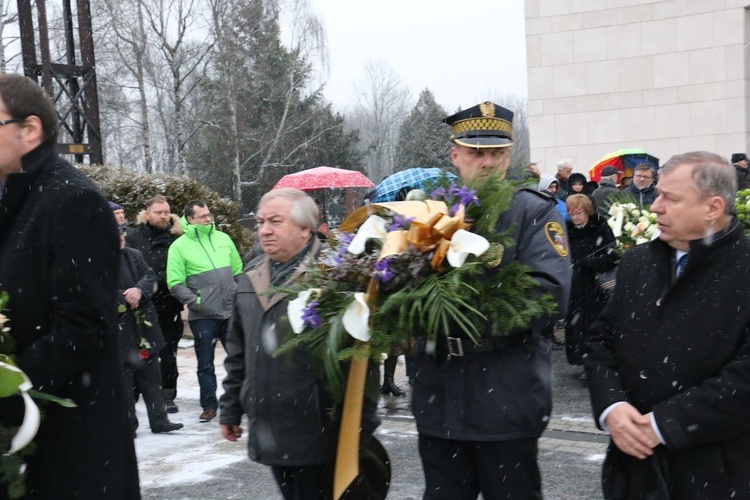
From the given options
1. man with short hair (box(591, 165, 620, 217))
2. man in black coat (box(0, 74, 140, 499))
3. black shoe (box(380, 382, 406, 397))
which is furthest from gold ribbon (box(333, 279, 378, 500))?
man with short hair (box(591, 165, 620, 217))

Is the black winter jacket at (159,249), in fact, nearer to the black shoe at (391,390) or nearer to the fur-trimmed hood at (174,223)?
the fur-trimmed hood at (174,223)

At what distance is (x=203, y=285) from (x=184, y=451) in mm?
1838

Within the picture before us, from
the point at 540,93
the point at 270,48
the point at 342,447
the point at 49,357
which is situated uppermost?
the point at 270,48

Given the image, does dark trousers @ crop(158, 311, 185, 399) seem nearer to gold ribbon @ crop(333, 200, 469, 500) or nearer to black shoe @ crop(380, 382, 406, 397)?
black shoe @ crop(380, 382, 406, 397)

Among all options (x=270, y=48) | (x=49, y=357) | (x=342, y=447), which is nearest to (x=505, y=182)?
(x=342, y=447)

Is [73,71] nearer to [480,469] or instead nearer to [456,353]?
[456,353]

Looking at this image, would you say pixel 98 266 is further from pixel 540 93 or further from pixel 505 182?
pixel 540 93

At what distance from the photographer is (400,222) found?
3.53 meters

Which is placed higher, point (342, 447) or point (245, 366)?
point (245, 366)

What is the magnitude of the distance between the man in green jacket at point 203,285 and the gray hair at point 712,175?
5.89m

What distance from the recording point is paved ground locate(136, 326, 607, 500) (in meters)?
6.06

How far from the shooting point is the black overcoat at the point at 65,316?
9.30 feet

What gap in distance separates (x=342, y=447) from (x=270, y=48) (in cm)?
3581

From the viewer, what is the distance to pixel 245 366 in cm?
423
